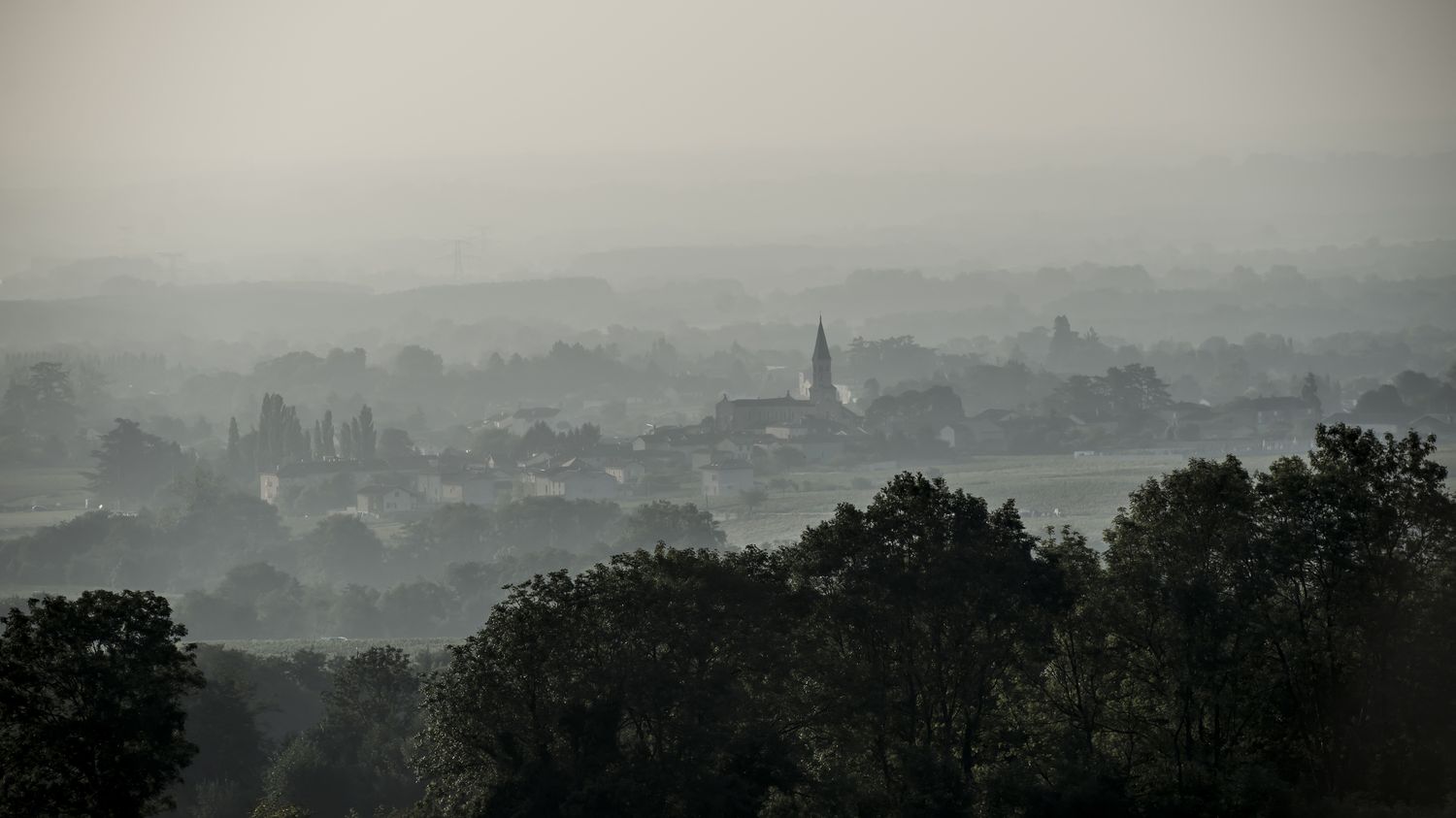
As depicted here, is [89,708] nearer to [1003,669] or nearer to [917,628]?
[917,628]

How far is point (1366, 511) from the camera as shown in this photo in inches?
942

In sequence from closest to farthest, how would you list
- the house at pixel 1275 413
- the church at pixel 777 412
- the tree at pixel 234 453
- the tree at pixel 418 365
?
the tree at pixel 234 453
the house at pixel 1275 413
the church at pixel 777 412
the tree at pixel 418 365

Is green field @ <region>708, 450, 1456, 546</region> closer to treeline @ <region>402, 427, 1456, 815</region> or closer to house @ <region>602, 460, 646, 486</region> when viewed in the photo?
house @ <region>602, 460, 646, 486</region>

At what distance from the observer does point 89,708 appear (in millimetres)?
20781

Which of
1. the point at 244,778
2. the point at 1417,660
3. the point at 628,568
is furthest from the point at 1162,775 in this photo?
the point at 244,778

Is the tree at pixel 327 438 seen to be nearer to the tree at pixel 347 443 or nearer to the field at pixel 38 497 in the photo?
the tree at pixel 347 443

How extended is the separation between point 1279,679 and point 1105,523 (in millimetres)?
50357

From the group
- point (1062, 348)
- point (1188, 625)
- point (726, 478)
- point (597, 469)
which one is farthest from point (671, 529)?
point (1062, 348)

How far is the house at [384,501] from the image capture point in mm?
91750

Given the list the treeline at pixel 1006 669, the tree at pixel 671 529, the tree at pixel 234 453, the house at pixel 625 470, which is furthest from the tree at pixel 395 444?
the treeline at pixel 1006 669

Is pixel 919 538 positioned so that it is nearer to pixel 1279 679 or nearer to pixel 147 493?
pixel 1279 679

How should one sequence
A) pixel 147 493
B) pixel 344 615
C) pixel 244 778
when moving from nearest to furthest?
pixel 244 778
pixel 344 615
pixel 147 493

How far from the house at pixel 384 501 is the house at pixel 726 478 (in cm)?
1304

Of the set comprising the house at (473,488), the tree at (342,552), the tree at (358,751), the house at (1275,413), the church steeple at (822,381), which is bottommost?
the tree at (358,751)
